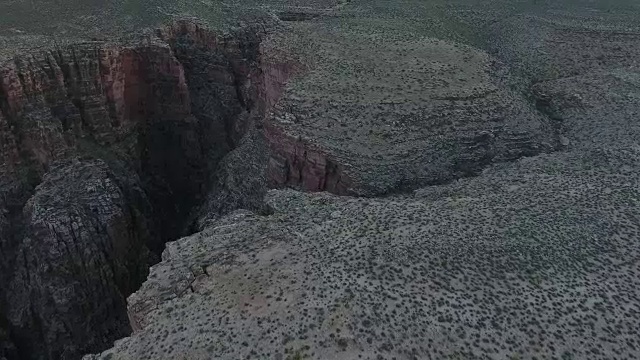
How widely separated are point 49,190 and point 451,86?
2559cm

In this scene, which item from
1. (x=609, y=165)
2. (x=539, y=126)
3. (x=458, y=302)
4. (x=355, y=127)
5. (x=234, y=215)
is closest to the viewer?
(x=458, y=302)

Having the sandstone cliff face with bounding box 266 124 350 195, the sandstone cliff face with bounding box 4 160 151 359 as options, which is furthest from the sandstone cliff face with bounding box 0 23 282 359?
the sandstone cliff face with bounding box 266 124 350 195

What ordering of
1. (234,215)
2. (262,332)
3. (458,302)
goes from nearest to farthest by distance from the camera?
(262,332), (458,302), (234,215)

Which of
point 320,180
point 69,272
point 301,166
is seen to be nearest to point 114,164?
point 69,272

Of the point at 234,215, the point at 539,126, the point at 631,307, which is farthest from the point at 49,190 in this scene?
the point at 631,307

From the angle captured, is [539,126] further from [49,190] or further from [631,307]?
[49,190]

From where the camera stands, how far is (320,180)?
111ft

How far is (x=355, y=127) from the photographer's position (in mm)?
34312

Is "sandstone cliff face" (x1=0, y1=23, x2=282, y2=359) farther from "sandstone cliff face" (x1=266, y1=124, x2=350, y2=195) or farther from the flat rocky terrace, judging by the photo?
"sandstone cliff face" (x1=266, y1=124, x2=350, y2=195)

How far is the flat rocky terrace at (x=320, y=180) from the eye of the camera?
70.7 feet

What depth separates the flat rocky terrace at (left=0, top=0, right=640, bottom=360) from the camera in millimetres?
21562

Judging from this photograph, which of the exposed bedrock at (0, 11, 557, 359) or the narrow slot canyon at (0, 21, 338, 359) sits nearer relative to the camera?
the exposed bedrock at (0, 11, 557, 359)

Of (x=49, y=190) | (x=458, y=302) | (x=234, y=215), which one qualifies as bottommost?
(x=49, y=190)

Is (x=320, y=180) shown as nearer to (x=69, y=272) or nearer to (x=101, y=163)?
(x=69, y=272)
